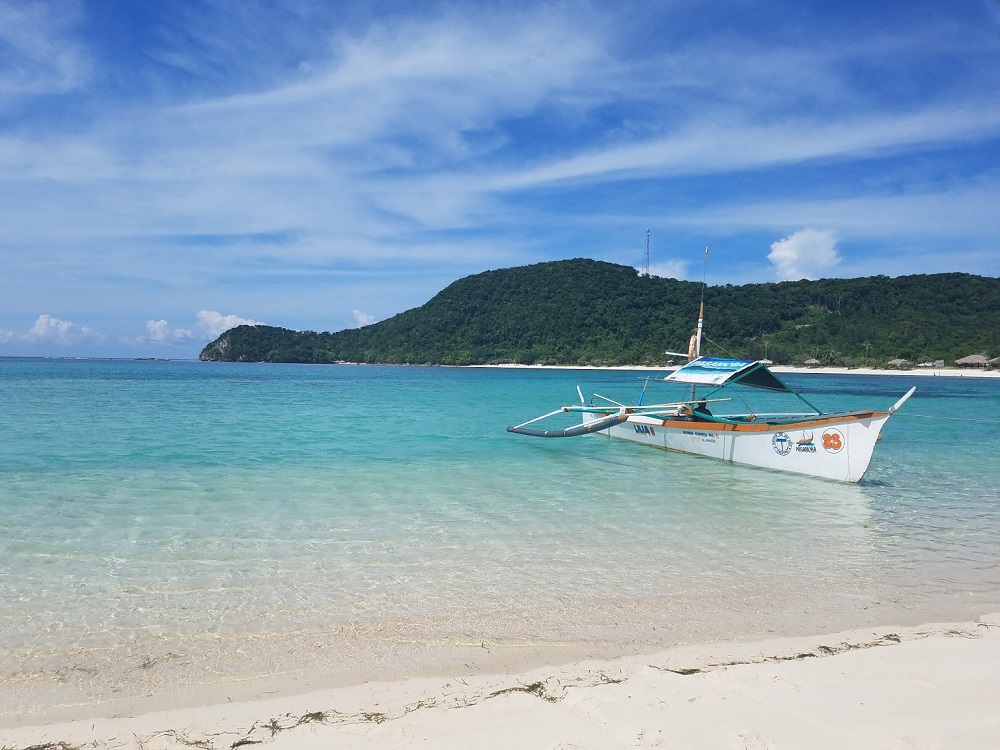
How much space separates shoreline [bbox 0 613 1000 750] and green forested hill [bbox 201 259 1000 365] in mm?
77008

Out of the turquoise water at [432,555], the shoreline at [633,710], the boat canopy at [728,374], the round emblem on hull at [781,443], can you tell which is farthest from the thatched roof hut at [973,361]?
the shoreline at [633,710]

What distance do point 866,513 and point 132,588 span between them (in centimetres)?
1022

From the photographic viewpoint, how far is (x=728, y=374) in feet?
48.0

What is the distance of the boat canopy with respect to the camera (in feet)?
47.2

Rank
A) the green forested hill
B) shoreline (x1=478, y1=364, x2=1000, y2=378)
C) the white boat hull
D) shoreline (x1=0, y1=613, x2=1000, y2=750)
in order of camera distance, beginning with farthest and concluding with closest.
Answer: the green forested hill, shoreline (x1=478, y1=364, x2=1000, y2=378), the white boat hull, shoreline (x1=0, y1=613, x2=1000, y2=750)

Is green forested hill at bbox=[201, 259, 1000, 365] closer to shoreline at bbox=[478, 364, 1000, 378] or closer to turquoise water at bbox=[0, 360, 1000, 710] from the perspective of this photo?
shoreline at bbox=[478, 364, 1000, 378]

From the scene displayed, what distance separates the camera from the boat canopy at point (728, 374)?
567 inches

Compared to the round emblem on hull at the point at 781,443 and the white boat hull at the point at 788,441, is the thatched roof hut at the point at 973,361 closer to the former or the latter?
the white boat hull at the point at 788,441

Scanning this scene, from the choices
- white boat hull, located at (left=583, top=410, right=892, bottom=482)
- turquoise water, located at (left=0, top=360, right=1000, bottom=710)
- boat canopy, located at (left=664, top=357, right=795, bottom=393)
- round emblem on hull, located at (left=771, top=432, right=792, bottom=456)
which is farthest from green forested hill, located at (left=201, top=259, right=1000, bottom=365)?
turquoise water, located at (left=0, top=360, right=1000, bottom=710)

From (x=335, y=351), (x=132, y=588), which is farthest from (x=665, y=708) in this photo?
(x=335, y=351)

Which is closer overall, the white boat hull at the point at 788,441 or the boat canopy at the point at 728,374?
the white boat hull at the point at 788,441

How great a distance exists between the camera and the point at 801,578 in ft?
22.0

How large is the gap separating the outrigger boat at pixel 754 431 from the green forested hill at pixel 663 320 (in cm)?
6428

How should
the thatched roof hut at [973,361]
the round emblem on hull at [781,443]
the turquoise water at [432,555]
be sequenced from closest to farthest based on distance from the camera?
the turquoise water at [432,555] → the round emblem on hull at [781,443] → the thatched roof hut at [973,361]
